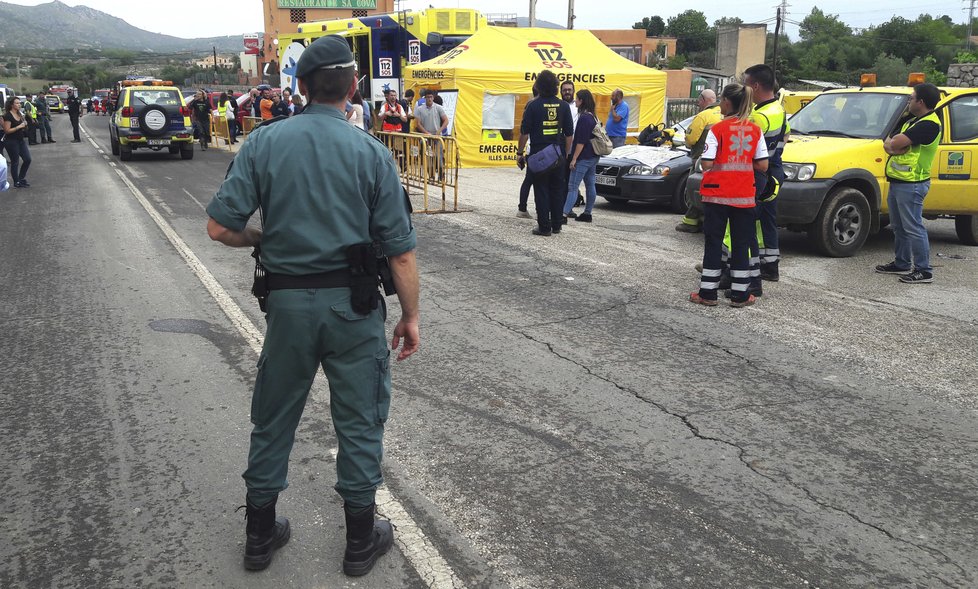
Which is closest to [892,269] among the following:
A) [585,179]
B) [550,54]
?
[585,179]

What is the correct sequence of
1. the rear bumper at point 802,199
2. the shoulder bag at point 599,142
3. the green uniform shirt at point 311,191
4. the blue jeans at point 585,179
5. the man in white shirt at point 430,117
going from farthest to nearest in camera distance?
1. the man in white shirt at point 430,117
2. the blue jeans at point 585,179
3. the shoulder bag at point 599,142
4. the rear bumper at point 802,199
5. the green uniform shirt at point 311,191

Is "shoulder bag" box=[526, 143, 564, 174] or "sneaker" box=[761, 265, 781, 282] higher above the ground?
"shoulder bag" box=[526, 143, 564, 174]

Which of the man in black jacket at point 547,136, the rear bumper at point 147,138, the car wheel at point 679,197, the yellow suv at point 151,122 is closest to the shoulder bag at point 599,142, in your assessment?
the man in black jacket at point 547,136

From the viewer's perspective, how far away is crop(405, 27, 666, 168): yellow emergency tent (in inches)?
771

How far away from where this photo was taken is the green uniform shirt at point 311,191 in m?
2.76

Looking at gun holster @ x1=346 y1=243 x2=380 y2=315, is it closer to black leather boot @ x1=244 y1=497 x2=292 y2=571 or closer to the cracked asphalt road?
black leather boot @ x1=244 y1=497 x2=292 y2=571

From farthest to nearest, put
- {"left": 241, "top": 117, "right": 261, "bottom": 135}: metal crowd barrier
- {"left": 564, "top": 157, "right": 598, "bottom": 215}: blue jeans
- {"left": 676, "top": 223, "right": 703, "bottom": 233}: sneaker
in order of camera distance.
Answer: {"left": 241, "top": 117, "right": 261, "bottom": 135}: metal crowd barrier → {"left": 564, "top": 157, "right": 598, "bottom": 215}: blue jeans → {"left": 676, "top": 223, "right": 703, "bottom": 233}: sneaker

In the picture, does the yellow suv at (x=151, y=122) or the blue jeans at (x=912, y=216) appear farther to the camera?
the yellow suv at (x=151, y=122)

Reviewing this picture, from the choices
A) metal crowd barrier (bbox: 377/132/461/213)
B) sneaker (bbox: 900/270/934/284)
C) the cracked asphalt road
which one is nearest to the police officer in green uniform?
the cracked asphalt road

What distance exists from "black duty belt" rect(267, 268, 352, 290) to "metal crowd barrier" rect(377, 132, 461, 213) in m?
9.18

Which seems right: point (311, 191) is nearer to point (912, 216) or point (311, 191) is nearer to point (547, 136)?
point (912, 216)

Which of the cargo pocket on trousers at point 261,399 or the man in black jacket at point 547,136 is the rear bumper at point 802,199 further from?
the cargo pocket on trousers at point 261,399

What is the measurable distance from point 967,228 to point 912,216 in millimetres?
3113

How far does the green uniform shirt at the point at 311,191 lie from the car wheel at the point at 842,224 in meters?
7.41
